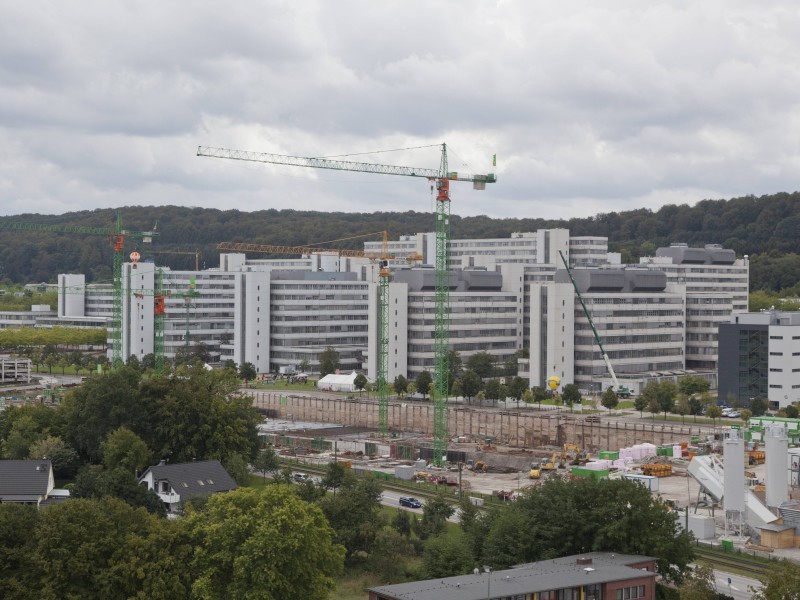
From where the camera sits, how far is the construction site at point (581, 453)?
135 feet

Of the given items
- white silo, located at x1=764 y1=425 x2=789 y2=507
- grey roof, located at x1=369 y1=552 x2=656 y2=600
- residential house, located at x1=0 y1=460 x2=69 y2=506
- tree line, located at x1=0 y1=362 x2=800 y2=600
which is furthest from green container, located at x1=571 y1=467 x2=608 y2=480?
residential house, located at x1=0 y1=460 x2=69 y2=506

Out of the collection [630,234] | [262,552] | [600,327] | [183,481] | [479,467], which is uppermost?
[630,234]

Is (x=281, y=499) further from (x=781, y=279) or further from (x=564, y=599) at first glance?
(x=781, y=279)

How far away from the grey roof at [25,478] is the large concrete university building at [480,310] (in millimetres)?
43940

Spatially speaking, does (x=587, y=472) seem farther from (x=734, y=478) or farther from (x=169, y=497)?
Answer: (x=169, y=497)

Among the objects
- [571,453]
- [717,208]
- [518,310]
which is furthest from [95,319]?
[717,208]

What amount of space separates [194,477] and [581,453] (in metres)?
23.3

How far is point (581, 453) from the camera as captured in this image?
196ft

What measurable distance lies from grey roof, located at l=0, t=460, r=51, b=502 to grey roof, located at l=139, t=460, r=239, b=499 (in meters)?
3.91

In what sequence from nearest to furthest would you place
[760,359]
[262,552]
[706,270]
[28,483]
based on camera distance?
[262,552], [28,483], [760,359], [706,270]

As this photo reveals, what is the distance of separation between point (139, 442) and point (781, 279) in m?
99.0

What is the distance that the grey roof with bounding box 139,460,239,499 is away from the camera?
43.1m

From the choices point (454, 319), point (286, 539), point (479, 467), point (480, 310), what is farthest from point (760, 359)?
point (286, 539)

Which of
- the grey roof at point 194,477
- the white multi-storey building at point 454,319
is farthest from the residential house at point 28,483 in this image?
the white multi-storey building at point 454,319
